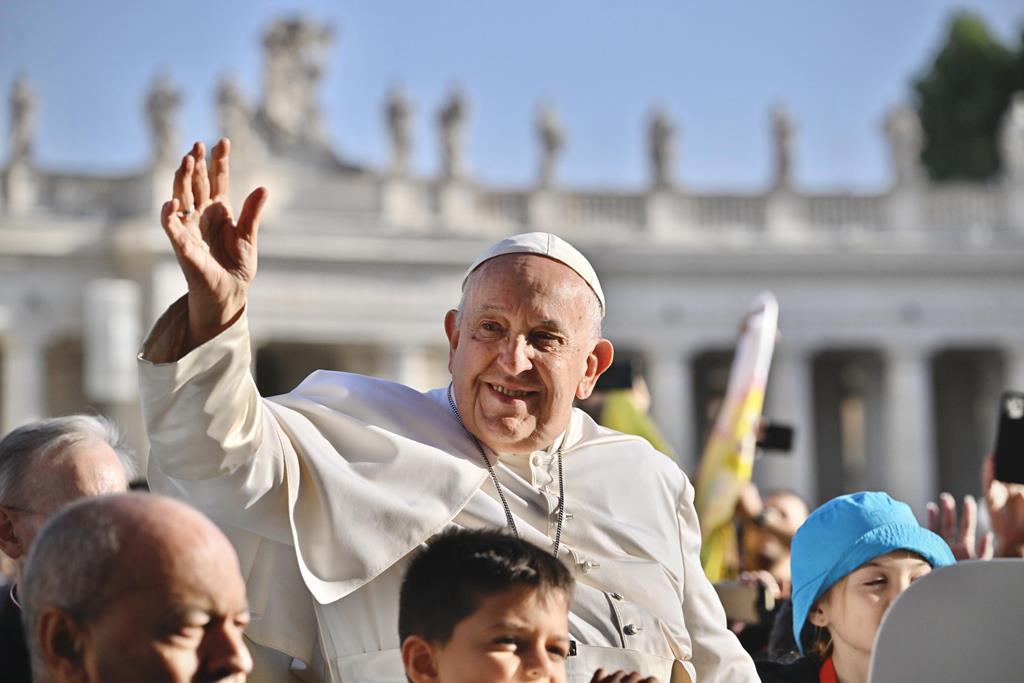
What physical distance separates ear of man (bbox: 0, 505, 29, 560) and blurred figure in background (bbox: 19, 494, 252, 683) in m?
1.79

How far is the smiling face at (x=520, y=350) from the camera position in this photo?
439 centimetres

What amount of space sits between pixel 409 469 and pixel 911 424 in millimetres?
30403

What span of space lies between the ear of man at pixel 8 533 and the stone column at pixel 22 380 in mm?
27060

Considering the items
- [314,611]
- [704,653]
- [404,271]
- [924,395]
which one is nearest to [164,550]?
[314,611]

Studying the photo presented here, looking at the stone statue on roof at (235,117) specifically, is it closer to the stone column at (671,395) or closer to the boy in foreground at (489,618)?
the stone column at (671,395)

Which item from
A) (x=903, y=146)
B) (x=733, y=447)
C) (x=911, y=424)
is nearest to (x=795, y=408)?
(x=911, y=424)

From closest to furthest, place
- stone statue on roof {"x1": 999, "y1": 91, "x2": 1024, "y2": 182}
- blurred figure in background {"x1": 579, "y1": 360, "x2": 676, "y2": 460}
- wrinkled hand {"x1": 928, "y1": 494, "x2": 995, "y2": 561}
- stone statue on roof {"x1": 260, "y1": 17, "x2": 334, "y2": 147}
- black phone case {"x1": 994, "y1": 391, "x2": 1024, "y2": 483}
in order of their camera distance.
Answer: black phone case {"x1": 994, "y1": 391, "x2": 1024, "y2": 483}
wrinkled hand {"x1": 928, "y1": 494, "x2": 995, "y2": 561}
blurred figure in background {"x1": 579, "y1": 360, "x2": 676, "y2": 460}
stone statue on roof {"x1": 260, "y1": 17, "x2": 334, "y2": 147}
stone statue on roof {"x1": 999, "y1": 91, "x2": 1024, "y2": 182}

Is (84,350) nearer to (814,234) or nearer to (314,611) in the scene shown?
(814,234)

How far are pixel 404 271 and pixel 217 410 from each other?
95.3 ft

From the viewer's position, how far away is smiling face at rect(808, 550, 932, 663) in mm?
4672

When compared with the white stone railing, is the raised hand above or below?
above

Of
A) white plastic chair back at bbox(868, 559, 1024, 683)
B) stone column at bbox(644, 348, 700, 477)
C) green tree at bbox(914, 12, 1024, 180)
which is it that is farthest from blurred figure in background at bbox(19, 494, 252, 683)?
green tree at bbox(914, 12, 1024, 180)

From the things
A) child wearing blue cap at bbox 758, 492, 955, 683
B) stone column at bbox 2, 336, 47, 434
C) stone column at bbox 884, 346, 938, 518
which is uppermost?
child wearing blue cap at bbox 758, 492, 955, 683

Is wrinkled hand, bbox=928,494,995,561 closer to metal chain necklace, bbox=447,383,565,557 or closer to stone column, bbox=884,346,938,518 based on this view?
metal chain necklace, bbox=447,383,565,557
